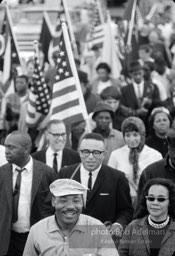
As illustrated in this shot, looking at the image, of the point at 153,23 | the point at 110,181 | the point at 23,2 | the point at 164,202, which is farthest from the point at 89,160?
the point at 23,2

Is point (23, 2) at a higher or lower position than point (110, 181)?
higher

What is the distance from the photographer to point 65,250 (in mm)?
8258

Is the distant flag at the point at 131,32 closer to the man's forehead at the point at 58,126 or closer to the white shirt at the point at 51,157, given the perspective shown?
the man's forehead at the point at 58,126

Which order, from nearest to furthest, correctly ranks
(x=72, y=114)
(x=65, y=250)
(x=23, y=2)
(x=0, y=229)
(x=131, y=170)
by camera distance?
(x=65, y=250) < (x=0, y=229) < (x=131, y=170) < (x=72, y=114) < (x=23, y=2)

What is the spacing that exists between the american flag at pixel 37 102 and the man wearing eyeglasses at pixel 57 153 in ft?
8.42

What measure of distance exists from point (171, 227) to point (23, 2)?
30476 millimetres

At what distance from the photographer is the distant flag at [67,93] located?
13.2 meters

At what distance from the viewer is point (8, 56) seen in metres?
17.2

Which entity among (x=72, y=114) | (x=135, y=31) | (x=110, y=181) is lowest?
(x=110, y=181)

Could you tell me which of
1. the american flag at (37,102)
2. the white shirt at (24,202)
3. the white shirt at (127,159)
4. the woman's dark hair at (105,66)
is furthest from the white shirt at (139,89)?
the white shirt at (24,202)

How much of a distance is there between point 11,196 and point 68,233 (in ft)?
6.70

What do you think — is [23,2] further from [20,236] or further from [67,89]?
[20,236]

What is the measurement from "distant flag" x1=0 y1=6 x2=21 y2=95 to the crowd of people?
1.04m

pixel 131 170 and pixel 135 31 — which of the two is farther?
pixel 135 31
